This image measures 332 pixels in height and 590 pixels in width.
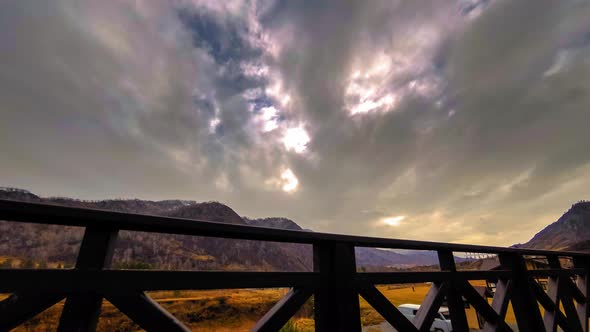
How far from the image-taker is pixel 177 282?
158cm

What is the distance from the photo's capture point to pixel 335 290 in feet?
6.94

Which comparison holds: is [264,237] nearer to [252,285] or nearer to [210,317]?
[252,285]

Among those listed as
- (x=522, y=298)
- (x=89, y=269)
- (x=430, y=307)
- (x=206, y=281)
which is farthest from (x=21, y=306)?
(x=522, y=298)

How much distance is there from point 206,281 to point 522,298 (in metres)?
4.07

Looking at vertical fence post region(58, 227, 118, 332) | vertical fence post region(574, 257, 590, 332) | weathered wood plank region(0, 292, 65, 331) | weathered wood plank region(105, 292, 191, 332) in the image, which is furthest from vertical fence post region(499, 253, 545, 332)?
weathered wood plank region(0, 292, 65, 331)

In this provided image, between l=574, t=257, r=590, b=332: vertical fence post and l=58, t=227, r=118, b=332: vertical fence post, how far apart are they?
6.77 m

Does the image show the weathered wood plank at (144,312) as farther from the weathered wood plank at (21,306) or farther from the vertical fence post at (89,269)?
the weathered wood plank at (21,306)

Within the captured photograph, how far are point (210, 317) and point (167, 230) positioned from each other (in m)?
35.1

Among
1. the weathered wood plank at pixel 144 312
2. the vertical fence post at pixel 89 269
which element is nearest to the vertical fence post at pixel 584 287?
the weathered wood plank at pixel 144 312

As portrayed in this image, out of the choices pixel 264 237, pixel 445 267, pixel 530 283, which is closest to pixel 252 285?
pixel 264 237

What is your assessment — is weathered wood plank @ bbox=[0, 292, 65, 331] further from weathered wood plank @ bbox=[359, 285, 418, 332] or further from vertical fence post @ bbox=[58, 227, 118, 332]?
weathered wood plank @ bbox=[359, 285, 418, 332]

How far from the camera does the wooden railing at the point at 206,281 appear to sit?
1.29 metres

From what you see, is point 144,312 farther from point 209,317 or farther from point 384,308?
point 209,317

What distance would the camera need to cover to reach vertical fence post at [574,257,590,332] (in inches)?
183
